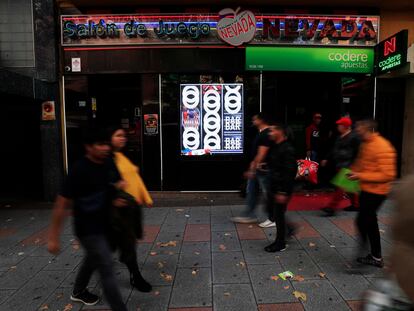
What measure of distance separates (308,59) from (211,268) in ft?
20.0

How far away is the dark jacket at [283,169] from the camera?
15.6 ft

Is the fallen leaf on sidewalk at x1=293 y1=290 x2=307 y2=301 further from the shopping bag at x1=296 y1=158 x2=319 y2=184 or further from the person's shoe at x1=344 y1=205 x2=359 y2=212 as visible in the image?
the shopping bag at x1=296 y1=158 x2=319 y2=184

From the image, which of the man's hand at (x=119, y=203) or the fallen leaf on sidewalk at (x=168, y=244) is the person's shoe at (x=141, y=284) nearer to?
the man's hand at (x=119, y=203)

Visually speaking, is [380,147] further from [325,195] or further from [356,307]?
[325,195]

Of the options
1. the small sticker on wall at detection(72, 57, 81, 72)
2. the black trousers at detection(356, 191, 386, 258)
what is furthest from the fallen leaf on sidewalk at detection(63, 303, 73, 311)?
the small sticker on wall at detection(72, 57, 81, 72)

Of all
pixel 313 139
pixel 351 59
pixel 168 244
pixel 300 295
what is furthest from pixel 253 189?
pixel 351 59

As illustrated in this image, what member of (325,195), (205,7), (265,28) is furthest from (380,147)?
(205,7)

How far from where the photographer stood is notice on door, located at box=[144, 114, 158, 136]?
9.04 metres

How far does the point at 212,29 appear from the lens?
340 inches

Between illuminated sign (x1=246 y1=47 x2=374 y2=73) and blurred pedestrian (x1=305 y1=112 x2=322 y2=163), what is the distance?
123 cm

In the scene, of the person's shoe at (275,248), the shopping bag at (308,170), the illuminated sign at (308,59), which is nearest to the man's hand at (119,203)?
the person's shoe at (275,248)

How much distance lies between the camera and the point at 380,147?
4.05 metres

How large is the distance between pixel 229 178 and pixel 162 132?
204 cm

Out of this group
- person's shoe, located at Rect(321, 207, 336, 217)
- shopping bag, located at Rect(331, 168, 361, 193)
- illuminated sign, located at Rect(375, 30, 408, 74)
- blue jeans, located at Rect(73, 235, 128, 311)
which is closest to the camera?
blue jeans, located at Rect(73, 235, 128, 311)
